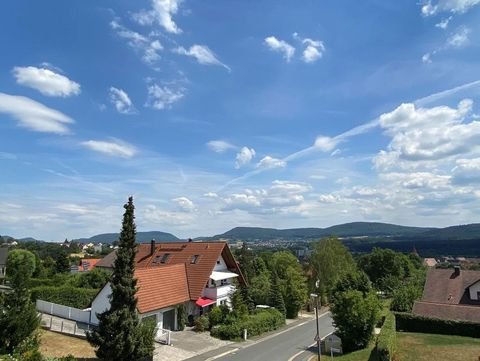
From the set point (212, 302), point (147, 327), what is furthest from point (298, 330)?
point (147, 327)

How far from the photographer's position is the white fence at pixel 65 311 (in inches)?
1389

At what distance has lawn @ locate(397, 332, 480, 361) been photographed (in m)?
28.1

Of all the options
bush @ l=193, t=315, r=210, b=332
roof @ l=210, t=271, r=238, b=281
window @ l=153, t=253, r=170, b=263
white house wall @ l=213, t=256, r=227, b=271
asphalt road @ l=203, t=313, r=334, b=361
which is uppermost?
window @ l=153, t=253, r=170, b=263

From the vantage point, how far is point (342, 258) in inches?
2800

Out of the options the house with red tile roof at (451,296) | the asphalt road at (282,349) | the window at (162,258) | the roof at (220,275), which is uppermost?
the window at (162,258)

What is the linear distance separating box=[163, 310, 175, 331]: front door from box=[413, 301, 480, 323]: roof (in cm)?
2422

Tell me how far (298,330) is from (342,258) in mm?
30734

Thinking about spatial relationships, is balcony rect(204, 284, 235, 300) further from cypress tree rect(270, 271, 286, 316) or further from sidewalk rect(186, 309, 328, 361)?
cypress tree rect(270, 271, 286, 316)

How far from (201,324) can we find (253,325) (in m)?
4.94

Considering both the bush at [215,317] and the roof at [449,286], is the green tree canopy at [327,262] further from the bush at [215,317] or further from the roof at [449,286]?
the bush at [215,317]

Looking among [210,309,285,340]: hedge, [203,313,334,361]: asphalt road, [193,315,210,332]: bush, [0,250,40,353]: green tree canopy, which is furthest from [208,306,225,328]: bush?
[0,250,40,353]: green tree canopy

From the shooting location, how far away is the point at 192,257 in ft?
148

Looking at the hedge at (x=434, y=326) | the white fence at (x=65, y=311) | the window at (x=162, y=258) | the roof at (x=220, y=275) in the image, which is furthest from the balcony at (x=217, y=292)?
the hedge at (x=434, y=326)

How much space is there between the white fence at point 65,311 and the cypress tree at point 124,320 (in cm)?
1295
